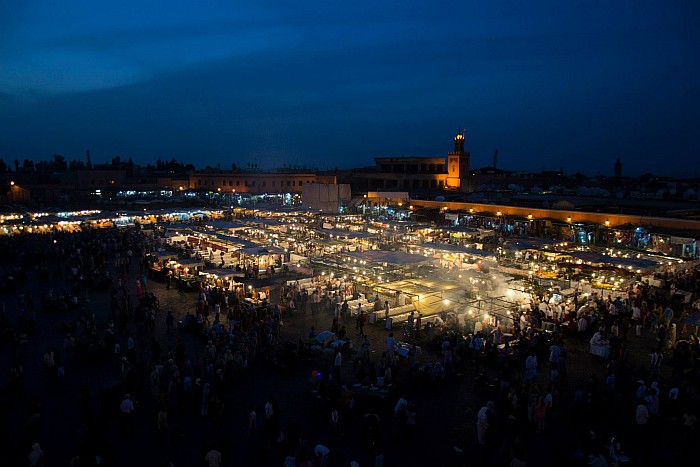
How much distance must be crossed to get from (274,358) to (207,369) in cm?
156

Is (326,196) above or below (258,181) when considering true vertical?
below

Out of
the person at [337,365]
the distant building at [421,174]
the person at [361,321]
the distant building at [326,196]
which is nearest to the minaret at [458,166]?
the distant building at [421,174]

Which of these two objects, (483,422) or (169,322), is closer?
(483,422)

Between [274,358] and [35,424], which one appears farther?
[274,358]

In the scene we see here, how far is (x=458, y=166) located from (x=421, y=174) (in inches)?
150

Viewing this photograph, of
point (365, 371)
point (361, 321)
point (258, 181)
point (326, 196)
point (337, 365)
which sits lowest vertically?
point (365, 371)

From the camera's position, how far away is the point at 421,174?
48.6 meters

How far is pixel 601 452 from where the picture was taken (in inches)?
265

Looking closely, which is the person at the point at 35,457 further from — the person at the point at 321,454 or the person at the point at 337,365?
the person at the point at 337,365

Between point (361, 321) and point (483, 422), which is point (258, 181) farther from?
point (483, 422)

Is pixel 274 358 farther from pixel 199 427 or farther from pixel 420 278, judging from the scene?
pixel 420 278

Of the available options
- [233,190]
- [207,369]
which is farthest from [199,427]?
[233,190]

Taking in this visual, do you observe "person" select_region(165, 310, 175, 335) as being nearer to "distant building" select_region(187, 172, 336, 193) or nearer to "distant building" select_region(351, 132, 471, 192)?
"distant building" select_region(351, 132, 471, 192)

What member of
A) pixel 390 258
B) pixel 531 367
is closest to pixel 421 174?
pixel 390 258
